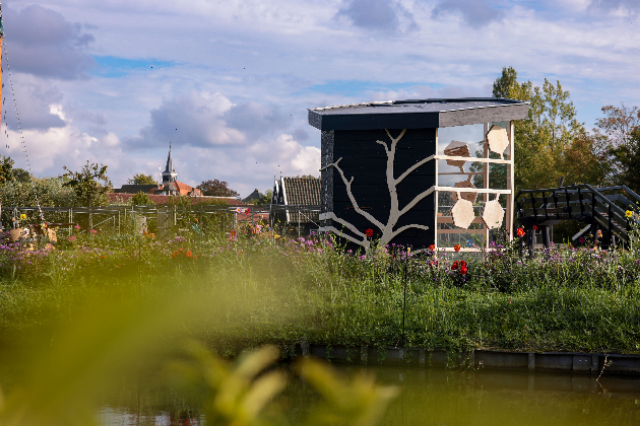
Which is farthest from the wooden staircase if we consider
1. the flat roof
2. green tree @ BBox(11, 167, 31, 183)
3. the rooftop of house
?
green tree @ BBox(11, 167, 31, 183)

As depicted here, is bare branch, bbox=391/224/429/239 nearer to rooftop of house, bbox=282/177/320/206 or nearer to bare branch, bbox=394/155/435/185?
bare branch, bbox=394/155/435/185

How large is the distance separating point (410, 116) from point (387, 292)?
13.9 ft

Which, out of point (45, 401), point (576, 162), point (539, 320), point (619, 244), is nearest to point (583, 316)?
point (539, 320)

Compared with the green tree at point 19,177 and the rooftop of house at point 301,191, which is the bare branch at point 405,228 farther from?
the rooftop of house at point 301,191

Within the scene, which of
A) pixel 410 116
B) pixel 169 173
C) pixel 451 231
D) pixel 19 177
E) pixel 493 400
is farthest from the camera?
pixel 169 173

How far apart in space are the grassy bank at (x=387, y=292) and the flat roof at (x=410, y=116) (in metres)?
2.66

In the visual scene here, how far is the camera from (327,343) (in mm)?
7473

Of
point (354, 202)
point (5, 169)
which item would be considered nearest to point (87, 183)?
point (5, 169)

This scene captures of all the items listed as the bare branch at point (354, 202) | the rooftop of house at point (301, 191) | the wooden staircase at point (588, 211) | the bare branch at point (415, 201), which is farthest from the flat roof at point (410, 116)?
the rooftop of house at point (301, 191)

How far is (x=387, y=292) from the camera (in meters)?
8.66

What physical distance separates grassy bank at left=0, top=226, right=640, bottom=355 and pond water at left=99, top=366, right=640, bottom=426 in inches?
20.8

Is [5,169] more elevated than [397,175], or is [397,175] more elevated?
[5,169]

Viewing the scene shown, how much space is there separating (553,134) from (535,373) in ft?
98.6

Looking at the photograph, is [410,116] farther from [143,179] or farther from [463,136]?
[143,179]
